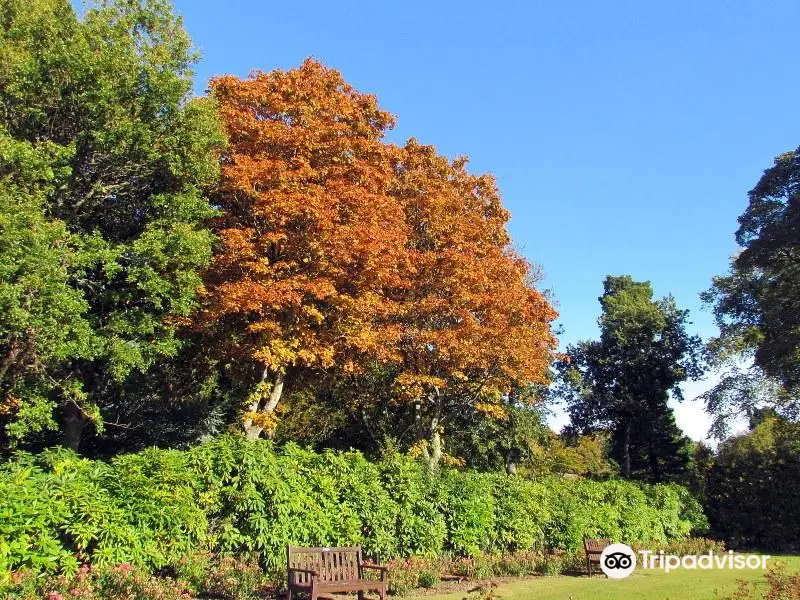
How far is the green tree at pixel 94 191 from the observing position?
36.9ft

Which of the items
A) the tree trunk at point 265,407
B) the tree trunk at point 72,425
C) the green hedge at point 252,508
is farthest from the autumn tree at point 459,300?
the tree trunk at point 72,425

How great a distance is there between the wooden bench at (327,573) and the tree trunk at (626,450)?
103ft

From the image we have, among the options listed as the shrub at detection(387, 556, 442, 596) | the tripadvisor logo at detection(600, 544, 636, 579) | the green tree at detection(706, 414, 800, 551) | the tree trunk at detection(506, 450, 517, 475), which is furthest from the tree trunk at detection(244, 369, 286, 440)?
the green tree at detection(706, 414, 800, 551)

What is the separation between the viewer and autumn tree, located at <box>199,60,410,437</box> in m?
14.6

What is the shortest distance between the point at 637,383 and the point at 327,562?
32.8m

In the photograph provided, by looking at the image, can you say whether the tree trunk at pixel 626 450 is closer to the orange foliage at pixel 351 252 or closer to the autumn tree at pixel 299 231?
the orange foliage at pixel 351 252

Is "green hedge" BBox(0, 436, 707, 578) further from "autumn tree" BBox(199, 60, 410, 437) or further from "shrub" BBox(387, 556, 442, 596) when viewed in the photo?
"autumn tree" BBox(199, 60, 410, 437)

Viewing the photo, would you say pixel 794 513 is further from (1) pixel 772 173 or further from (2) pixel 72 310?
(2) pixel 72 310

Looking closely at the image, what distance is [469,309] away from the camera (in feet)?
58.1

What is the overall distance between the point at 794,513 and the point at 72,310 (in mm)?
20867

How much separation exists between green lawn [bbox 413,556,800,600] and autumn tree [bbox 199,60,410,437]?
700 cm

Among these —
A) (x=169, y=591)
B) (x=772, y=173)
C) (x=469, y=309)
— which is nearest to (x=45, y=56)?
(x=169, y=591)

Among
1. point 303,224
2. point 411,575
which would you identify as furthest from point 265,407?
point 411,575

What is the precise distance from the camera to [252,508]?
29.9 ft
